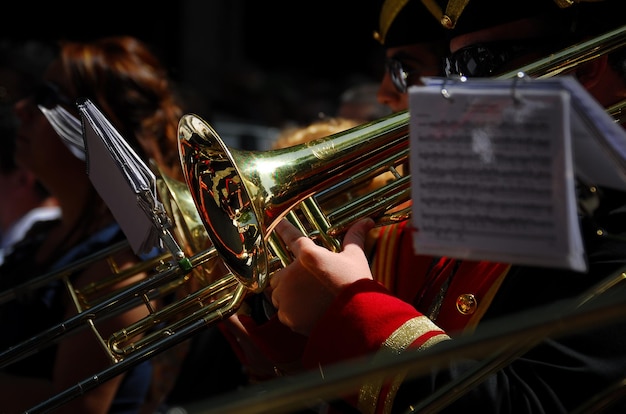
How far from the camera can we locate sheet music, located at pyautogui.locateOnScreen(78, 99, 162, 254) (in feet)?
5.28

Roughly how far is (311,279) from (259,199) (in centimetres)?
18

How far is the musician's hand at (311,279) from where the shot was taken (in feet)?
4.81

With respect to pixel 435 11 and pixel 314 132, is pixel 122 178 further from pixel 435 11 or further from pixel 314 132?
pixel 314 132

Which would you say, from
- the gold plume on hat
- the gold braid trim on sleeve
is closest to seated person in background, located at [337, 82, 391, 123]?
the gold plume on hat

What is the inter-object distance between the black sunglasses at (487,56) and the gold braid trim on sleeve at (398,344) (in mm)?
526

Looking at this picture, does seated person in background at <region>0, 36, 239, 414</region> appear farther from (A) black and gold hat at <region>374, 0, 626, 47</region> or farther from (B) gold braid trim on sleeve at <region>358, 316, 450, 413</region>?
(A) black and gold hat at <region>374, 0, 626, 47</region>

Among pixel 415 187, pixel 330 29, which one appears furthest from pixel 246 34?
pixel 415 187

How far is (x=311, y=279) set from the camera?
1.49m

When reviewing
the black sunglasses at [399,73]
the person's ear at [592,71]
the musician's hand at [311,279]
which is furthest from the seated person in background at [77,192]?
the person's ear at [592,71]

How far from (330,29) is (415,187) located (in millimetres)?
8805

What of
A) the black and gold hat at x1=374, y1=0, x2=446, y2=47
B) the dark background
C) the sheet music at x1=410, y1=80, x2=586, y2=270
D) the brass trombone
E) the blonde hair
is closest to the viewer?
the sheet music at x1=410, y1=80, x2=586, y2=270

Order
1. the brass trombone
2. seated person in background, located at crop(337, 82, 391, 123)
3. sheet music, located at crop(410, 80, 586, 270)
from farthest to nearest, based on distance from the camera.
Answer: seated person in background, located at crop(337, 82, 391, 123) < the brass trombone < sheet music, located at crop(410, 80, 586, 270)

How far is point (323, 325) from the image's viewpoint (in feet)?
4.77

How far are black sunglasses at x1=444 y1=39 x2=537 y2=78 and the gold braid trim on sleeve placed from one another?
53 centimetres
